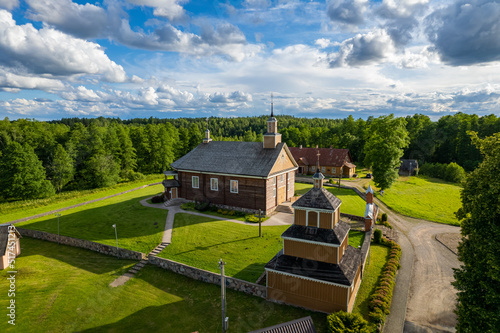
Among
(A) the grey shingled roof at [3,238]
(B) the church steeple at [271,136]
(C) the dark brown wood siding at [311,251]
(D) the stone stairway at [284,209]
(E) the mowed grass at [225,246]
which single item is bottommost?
(E) the mowed grass at [225,246]

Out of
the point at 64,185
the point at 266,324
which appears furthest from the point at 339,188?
the point at 64,185

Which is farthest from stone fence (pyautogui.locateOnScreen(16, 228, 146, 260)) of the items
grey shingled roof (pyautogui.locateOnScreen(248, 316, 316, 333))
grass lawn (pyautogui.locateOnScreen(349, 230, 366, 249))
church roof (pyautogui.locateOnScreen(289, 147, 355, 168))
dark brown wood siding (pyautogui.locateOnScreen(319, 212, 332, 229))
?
church roof (pyautogui.locateOnScreen(289, 147, 355, 168))

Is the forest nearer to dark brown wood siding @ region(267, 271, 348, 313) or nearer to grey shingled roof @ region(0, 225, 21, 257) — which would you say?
grey shingled roof @ region(0, 225, 21, 257)

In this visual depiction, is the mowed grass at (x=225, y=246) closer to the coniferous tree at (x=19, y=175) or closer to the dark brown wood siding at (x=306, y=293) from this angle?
the dark brown wood siding at (x=306, y=293)

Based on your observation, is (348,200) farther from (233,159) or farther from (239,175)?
(233,159)

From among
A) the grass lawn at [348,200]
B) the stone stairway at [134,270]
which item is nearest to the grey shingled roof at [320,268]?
the stone stairway at [134,270]

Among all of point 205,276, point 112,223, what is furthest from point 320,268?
point 112,223
